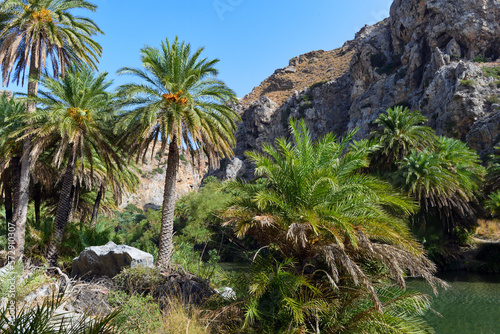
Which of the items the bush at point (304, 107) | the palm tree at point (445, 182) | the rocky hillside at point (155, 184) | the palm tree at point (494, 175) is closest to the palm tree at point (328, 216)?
the palm tree at point (445, 182)

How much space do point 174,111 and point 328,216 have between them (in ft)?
25.3

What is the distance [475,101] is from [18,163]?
51778mm

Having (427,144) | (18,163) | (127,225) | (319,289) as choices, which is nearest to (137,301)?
(319,289)

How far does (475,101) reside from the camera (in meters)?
46.1

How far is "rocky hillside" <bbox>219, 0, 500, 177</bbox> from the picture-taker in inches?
1854

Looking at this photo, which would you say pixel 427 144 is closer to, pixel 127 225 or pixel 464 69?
pixel 464 69

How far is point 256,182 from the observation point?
58.2 ft

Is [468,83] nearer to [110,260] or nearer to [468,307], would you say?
[468,307]

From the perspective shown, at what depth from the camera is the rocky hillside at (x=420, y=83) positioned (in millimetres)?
47081

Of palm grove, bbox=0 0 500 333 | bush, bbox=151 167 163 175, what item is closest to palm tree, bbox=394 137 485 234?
palm grove, bbox=0 0 500 333

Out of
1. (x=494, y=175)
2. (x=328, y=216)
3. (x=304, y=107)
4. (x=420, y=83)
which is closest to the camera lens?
(x=328, y=216)

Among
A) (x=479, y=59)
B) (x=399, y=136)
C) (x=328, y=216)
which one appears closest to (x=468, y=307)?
(x=328, y=216)

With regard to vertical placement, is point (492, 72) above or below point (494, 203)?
above

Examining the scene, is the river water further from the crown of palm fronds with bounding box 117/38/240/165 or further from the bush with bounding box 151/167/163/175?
the bush with bounding box 151/167/163/175
